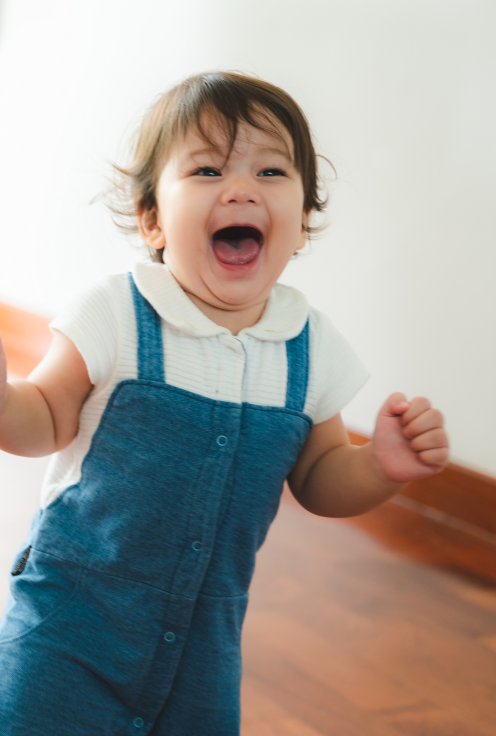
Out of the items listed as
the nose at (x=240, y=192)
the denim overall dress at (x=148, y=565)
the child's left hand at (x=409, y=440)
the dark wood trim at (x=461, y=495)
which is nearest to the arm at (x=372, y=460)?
the child's left hand at (x=409, y=440)

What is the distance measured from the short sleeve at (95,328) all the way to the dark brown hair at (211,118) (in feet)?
0.50

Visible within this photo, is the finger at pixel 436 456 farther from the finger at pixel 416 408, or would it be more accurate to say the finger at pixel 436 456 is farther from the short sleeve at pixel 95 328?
the short sleeve at pixel 95 328

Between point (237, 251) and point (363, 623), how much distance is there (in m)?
0.60

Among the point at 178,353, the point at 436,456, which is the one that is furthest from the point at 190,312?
the point at 436,456

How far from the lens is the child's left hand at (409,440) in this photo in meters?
0.59

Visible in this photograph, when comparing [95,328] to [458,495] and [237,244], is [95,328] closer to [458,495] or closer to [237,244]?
[237,244]

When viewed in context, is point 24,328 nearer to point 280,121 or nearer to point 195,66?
point 195,66

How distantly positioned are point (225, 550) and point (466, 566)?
0.71 meters

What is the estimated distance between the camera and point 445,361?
1.29 meters

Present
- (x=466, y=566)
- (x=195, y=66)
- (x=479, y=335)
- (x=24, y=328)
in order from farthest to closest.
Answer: (x=24, y=328)
(x=195, y=66)
(x=479, y=335)
(x=466, y=566)

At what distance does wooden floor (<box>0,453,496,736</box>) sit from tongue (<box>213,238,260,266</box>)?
0.51 m

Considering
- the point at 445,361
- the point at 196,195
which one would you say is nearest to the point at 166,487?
the point at 196,195

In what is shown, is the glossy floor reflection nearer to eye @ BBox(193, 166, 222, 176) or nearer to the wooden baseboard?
the wooden baseboard

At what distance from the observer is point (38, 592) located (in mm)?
565
